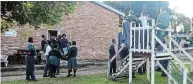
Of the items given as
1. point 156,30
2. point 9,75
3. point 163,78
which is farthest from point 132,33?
point 9,75

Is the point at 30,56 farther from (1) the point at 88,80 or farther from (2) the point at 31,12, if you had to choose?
(2) the point at 31,12

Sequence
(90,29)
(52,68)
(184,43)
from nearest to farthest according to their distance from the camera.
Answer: (52,68), (184,43), (90,29)

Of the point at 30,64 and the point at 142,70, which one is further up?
the point at 30,64

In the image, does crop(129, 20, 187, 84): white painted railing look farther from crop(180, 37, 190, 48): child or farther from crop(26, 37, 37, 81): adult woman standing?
crop(180, 37, 190, 48): child

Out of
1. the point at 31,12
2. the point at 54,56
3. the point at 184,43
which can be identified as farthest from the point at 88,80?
the point at 31,12

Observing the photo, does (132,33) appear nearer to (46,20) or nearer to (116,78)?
(116,78)

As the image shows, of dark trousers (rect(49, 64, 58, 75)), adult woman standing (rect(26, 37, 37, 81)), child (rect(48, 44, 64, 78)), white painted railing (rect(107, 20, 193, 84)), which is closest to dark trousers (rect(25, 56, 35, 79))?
adult woman standing (rect(26, 37, 37, 81))

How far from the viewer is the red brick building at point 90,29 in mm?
23297

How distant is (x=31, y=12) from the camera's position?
834 cm

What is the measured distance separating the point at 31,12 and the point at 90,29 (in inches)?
638

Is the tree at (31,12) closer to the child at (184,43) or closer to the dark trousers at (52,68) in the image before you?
the dark trousers at (52,68)

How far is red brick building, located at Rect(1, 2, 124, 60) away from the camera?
23297 millimetres

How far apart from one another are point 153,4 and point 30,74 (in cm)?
3817

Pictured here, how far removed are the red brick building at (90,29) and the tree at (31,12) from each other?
1281cm
